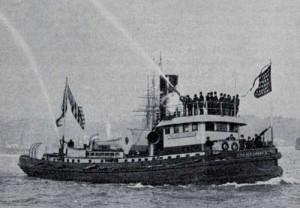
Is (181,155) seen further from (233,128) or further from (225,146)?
(233,128)

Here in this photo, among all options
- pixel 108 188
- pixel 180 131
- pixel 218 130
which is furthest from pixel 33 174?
pixel 218 130

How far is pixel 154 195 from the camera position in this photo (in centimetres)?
2488

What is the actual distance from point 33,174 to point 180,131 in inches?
572

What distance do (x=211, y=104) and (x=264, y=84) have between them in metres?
3.54

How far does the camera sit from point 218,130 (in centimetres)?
2944

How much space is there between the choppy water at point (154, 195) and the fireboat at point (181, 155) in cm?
72

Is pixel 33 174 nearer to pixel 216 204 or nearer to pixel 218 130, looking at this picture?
pixel 218 130

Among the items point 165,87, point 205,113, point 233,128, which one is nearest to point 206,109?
point 205,113

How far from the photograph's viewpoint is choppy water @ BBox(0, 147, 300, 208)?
2206 cm

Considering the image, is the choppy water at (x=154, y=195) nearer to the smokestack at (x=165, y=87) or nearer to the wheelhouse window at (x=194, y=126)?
the wheelhouse window at (x=194, y=126)

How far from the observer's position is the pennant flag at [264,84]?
28.3 meters

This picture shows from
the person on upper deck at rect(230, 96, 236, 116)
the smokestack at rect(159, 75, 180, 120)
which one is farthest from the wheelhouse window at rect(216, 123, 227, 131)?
the smokestack at rect(159, 75, 180, 120)

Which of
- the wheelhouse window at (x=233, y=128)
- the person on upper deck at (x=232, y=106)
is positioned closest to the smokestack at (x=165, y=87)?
the person on upper deck at (x=232, y=106)

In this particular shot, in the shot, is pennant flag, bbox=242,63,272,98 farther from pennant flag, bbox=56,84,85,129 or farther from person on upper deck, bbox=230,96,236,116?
pennant flag, bbox=56,84,85,129
